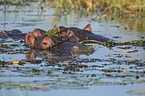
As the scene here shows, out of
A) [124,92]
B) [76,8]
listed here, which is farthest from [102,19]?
[124,92]

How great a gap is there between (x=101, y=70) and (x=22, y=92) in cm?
226

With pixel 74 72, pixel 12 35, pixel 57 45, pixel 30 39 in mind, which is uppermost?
pixel 12 35

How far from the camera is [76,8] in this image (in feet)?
82.7

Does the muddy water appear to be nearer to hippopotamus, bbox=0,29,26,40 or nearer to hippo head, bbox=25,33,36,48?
hippo head, bbox=25,33,36,48

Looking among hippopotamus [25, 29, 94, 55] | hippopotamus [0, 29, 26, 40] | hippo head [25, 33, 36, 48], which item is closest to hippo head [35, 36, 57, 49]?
hippopotamus [25, 29, 94, 55]

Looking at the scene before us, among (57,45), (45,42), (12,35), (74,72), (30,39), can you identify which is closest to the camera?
(74,72)

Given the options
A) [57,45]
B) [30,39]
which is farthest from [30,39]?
[57,45]

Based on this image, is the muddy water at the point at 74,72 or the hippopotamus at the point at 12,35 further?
the hippopotamus at the point at 12,35

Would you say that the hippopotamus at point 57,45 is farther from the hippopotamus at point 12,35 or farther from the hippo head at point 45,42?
the hippopotamus at point 12,35

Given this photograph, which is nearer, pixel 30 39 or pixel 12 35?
pixel 30 39

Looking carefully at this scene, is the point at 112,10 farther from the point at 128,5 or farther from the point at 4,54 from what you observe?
the point at 4,54

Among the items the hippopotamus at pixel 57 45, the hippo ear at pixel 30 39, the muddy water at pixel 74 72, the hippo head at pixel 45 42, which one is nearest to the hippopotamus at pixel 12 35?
the muddy water at pixel 74 72

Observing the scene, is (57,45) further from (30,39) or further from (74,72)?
(74,72)

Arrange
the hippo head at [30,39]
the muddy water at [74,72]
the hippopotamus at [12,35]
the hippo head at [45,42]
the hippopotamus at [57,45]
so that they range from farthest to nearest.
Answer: the hippopotamus at [12,35] < the hippo head at [30,39] < the hippo head at [45,42] < the hippopotamus at [57,45] < the muddy water at [74,72]
